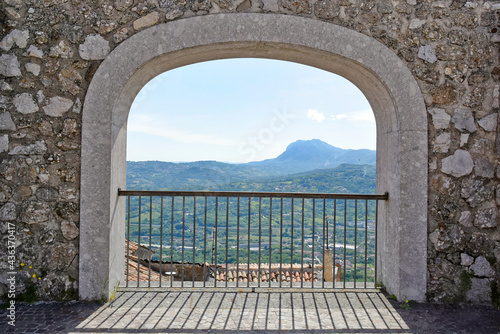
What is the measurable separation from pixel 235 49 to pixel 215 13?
407 mm

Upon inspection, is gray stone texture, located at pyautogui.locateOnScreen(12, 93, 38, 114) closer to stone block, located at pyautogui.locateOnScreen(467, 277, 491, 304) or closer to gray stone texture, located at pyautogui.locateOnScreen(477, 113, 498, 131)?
gray stone texture, located at pyautogui.locateOnScreen(477, 113, 498, 131)

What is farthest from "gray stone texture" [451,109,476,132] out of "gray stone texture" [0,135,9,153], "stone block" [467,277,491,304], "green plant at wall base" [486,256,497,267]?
"gray stone texture" [0,135,9,153]

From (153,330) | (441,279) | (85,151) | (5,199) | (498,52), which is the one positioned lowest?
(153,330)

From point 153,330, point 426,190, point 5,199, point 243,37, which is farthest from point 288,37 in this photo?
point 5,199

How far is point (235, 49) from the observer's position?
368cm

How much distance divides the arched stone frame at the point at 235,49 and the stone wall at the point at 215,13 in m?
0.10

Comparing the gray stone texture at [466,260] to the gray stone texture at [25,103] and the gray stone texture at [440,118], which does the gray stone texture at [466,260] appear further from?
the gray stone texture at [25,103]

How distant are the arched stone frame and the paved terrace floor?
0.26 m

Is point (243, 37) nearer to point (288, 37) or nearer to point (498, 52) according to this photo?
point (288, 37)

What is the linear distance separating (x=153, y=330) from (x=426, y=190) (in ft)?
9.31

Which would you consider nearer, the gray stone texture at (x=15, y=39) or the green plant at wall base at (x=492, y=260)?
the gray stone texture at (x=15, y=39)

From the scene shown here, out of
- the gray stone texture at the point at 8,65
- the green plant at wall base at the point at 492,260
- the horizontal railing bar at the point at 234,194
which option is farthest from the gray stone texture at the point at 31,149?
the green plant at wall base at the point at 492,260

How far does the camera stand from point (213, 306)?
3.34m

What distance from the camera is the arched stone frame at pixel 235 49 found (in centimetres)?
338
